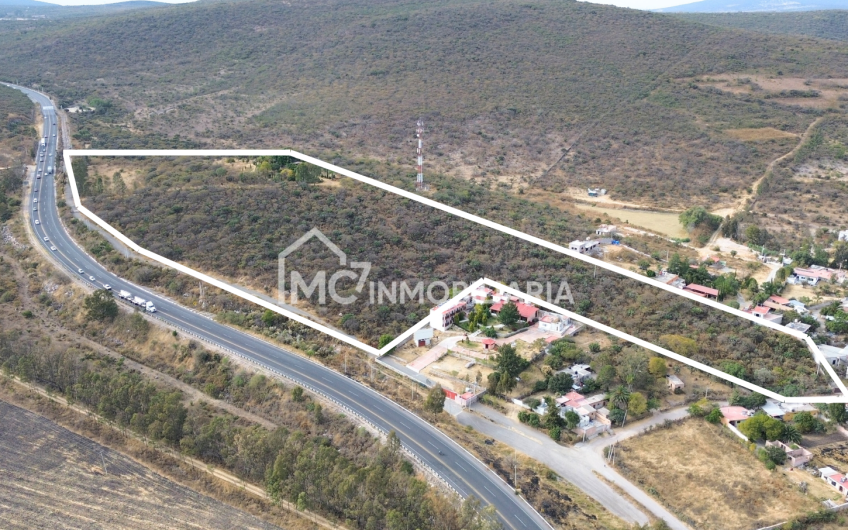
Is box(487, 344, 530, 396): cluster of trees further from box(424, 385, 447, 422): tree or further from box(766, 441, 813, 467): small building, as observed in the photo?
box(766, 441, 813, 467): small building

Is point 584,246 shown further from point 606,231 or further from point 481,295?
point 481,295

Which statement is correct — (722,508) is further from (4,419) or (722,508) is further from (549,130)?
(549,130)

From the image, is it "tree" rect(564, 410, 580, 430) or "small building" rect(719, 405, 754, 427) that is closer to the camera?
"tree" rect(564, 410, 580, 430)

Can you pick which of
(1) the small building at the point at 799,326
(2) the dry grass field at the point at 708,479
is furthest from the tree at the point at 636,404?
(1) the small building at the point at 799,326

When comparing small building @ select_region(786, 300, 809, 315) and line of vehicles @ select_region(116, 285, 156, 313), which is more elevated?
line of vehicles @ select_region(116, 285, 156, 313)

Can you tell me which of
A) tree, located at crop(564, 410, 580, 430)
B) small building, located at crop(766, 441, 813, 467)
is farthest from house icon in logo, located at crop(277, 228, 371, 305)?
small building, located at crop(766, 441, 813, 467)

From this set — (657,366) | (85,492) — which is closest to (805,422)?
(657,366)
